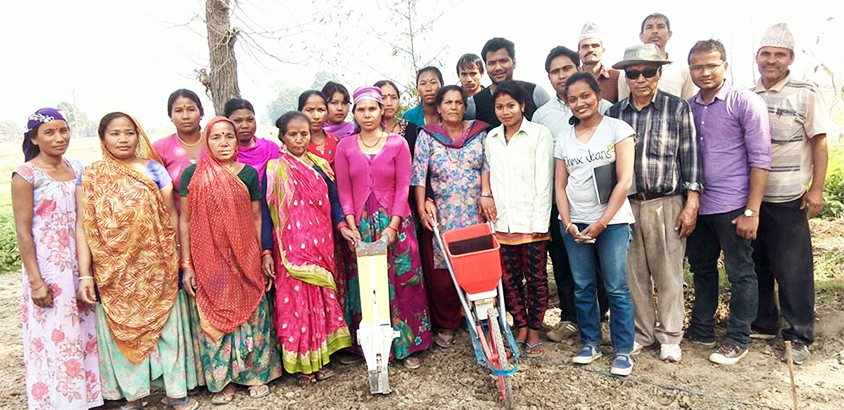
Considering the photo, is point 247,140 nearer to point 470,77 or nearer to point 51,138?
point 51,138

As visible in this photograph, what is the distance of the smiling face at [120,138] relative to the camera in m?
3.08

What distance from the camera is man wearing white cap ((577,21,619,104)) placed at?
13.5ft

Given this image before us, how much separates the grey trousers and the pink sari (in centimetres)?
202

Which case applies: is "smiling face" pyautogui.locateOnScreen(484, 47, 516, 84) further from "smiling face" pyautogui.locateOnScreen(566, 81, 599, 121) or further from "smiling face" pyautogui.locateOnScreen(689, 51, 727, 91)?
"smiling face" pyautogui.locateOnScreen(689, 51, 727, 91)

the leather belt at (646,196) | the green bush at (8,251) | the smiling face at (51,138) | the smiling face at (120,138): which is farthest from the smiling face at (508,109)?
the green bush at (8,251)

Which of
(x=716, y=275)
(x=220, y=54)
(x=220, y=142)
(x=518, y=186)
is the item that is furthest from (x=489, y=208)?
(x=220, y=54)

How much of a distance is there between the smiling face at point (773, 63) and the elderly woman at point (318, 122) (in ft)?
9.24

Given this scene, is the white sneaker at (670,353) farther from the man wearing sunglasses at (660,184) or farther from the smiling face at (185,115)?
the smiling face at (185,115)

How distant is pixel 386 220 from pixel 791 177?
101 inches

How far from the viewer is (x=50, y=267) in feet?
10.00

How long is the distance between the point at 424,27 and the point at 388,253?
15.0 ft

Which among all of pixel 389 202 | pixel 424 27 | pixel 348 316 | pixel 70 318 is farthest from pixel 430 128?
pixel 424 27

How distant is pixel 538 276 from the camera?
3.66m

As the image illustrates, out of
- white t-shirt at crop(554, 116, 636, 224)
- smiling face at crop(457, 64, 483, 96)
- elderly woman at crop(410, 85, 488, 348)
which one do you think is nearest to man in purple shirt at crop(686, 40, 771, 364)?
white t-shirt at crop(554, 116, 636, 224)
